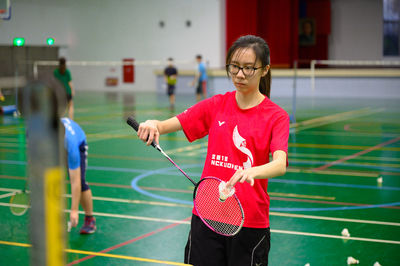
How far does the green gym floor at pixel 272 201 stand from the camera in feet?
17.2

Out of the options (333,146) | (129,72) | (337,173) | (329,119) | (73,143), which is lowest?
(337,173)

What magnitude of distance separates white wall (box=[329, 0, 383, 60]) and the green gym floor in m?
21.1

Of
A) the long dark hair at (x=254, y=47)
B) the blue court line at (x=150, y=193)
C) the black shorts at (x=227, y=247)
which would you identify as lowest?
the blue court line at (x=150, y=193)

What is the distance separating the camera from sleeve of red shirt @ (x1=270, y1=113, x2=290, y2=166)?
2719mm

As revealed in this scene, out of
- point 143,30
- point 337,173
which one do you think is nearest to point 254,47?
point 337,173

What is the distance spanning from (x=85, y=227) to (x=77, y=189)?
890 mm

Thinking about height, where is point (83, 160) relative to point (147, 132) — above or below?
below

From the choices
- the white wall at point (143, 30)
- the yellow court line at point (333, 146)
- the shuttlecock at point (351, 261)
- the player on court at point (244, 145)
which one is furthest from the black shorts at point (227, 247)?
the white wall at point (143, 30)

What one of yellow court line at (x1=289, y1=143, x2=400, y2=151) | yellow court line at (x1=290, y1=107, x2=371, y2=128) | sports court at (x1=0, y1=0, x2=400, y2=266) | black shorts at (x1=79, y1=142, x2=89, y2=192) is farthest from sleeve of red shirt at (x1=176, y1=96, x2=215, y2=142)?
yellow court line at (x1=290, y1=107, x2=371, y2=128)

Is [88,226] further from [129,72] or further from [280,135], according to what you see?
[129,72]

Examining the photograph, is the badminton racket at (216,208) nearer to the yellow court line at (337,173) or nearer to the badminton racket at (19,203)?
the badminton racket at (19,203)

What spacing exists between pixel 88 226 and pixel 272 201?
2.41 m

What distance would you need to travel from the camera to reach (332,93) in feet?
92.3

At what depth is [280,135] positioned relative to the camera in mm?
2777
